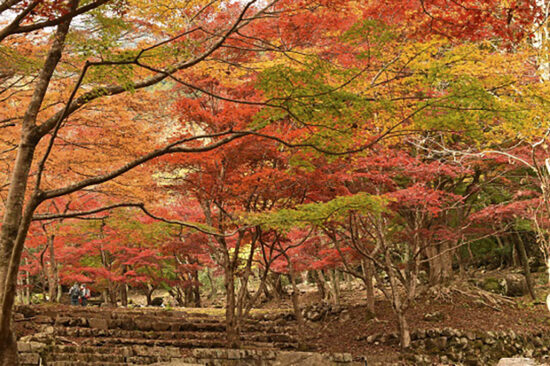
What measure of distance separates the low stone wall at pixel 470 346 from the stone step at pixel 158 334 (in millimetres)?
3766

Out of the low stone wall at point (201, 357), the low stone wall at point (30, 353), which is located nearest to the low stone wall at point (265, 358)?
the low stone wall at point (201, 357)

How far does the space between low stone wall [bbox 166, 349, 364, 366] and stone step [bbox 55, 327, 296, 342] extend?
3.09 meters

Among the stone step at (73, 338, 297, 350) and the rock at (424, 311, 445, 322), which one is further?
the rock at (424, 311, 445, 322)

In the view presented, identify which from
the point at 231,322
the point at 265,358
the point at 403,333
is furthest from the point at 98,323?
the point at 403,333

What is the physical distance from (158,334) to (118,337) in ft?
3.66

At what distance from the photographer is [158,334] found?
1216cm

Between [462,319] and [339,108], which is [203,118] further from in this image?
[462,319]

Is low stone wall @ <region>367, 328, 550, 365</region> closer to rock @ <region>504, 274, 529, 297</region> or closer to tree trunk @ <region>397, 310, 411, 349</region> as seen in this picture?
tree trunk @ <region>397, 310, 411, 349</region>

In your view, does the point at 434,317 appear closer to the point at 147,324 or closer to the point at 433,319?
the point at 433,319

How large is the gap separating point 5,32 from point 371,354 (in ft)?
35.9

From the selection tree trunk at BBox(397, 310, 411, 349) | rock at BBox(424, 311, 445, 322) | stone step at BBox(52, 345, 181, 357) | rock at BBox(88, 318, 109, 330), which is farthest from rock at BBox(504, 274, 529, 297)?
rock at BBox(88, 318, 109, 330)

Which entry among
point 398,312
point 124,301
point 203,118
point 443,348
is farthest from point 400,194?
point 124,301

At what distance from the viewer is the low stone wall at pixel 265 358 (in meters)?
9.45

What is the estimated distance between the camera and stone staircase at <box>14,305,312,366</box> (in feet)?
27.3
